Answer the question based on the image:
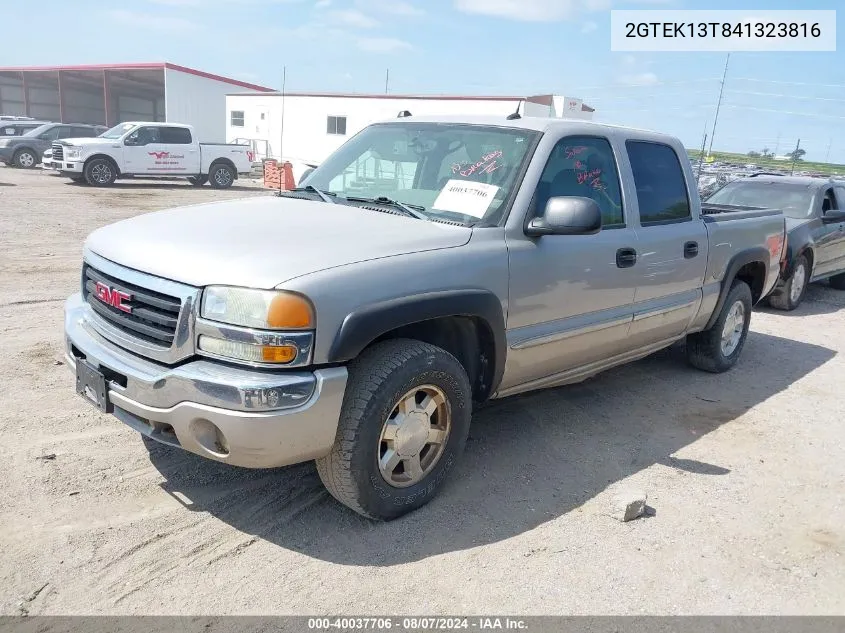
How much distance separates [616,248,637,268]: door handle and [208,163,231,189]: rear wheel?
62.4 ft

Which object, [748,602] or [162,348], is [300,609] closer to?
[162,348]

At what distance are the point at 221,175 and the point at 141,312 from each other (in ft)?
64.8

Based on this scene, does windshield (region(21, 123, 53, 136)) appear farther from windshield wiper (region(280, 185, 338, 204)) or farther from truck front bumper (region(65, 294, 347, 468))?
truck front bumper (region(65, 294, 347, 468))

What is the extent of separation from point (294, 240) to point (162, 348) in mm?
724

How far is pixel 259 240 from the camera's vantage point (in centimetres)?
306

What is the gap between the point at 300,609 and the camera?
8.66 feet

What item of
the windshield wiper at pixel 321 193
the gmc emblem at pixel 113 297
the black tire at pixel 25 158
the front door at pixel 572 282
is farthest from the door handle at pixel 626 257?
the black tire at pixel 25 158

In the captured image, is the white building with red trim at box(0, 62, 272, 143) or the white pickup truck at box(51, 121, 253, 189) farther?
the white building with red trim at box(0, 62, 272, 143)

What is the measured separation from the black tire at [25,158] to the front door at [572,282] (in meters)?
24.6

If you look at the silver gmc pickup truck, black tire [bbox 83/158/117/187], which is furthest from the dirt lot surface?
black tire [bbox 83/158/117/187]

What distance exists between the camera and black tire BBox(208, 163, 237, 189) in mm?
21281

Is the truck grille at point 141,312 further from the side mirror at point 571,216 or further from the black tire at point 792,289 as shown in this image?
the black tire at point 792,289

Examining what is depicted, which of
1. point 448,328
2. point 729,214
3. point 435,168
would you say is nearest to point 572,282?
point 448,328

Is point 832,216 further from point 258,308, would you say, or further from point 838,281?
point 258,308
